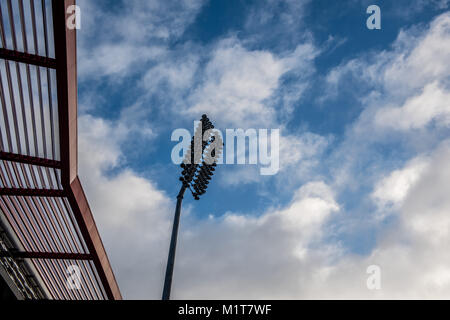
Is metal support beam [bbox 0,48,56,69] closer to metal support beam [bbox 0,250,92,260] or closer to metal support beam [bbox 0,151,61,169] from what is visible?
metal support beam [bbox 0,151,61,169]

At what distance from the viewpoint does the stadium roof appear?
929cm

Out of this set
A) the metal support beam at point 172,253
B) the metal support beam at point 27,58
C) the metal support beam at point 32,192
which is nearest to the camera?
the metal support beam at point 27,58

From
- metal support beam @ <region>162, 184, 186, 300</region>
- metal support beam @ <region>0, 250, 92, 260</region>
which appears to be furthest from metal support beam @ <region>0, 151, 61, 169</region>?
metal support beam @ <region>0, 250, 92, 260</region>

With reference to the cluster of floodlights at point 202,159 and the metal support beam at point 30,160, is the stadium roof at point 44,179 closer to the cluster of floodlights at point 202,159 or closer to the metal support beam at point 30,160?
the metal support beam at point 30,160

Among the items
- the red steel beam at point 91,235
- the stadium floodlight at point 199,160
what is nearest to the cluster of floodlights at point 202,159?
the stadium floodlight at point 199,160

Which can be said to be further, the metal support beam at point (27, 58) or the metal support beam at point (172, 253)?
the metal support beam at point (172, 253)

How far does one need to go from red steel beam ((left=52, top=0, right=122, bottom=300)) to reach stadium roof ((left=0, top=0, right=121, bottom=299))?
0.02 meters

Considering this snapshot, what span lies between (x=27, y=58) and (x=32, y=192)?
552 centimetres

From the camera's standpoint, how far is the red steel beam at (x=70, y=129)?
859 centimetres

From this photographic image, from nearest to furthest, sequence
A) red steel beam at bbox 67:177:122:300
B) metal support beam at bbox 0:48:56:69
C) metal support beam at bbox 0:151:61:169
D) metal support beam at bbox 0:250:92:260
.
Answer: metal support beam at bbox 0:48:56:69
metal support beam at bbox 0:151:61:169
red steel beam at bbox 67:177:122:300
metal support beam at bbox 0:250:92:260

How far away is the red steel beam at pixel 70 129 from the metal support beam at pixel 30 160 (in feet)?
1.03

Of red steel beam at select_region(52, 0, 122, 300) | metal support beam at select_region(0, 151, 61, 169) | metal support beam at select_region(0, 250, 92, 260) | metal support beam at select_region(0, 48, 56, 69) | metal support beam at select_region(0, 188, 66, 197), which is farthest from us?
metal support beam at select_region(0, 250, 92, 260)

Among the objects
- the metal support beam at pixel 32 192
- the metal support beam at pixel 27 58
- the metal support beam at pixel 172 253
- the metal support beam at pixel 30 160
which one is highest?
the metal support beam at pixel 27 58
